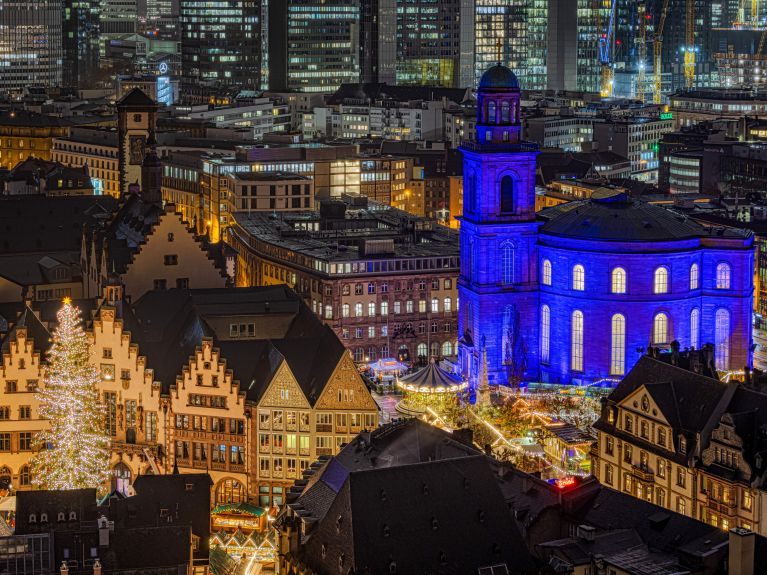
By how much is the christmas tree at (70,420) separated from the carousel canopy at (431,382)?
113 feet

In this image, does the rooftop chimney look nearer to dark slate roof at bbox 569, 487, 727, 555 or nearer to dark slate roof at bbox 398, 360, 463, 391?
dark slate roof at bbox 569, 487, 727, 555

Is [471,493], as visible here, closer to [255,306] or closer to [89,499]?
[89,499]

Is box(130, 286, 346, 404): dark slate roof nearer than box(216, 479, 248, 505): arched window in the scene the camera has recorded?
No

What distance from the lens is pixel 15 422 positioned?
538 ft

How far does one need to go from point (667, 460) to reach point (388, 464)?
81.3 feet

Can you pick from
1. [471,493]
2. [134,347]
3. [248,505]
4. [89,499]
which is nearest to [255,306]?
[134,347]

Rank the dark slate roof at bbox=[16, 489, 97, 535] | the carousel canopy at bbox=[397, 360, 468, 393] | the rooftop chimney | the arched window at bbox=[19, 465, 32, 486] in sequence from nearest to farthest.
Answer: the rooftop chimney < the dark slate roof at bbox=[16, 489, 97, 535] < the arched window at bbox=[19, 465, 32, 486] < the carousel canopy at bbox=[397, 360, 468, 393]

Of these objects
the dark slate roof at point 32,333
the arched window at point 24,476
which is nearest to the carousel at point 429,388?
the dark slate roof at point 32,333

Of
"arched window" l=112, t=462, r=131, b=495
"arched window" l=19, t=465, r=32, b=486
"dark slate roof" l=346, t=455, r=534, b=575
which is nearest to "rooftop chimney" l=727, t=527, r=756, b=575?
"dark slate roof" l=346, t=455, r=534, b=575

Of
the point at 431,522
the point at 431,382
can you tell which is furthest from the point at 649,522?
the point at 431,382

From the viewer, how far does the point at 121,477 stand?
163 m

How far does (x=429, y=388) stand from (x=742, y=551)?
74.7 metres

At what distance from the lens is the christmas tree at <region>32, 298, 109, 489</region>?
150m

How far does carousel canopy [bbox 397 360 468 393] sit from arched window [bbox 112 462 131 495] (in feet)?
101
